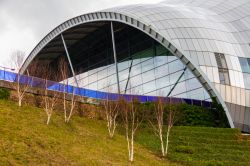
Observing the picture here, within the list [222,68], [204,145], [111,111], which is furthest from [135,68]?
[204,145]

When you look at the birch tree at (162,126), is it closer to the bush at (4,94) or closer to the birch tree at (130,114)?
the birch tree at (130,114)

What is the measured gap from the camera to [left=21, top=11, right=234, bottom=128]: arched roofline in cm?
4512

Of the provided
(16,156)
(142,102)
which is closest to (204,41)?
(142,102)

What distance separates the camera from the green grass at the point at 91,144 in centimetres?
2453

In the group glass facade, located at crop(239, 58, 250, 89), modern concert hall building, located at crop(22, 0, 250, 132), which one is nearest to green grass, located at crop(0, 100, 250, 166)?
modern concert hall building, located at crop(22, 0, 250, 132)

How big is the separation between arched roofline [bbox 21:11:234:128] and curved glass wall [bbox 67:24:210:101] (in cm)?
134

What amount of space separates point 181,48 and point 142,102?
6.39 metres

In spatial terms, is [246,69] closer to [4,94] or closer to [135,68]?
[135,68]

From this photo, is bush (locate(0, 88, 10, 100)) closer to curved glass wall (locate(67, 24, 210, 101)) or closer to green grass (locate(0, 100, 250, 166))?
green grass (locate(0, 100, 250, 166))

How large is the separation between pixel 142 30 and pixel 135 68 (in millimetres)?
6921

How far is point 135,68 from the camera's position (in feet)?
183

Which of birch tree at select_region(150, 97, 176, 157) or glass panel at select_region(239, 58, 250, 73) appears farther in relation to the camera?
glass panel at select_region(239, 58, 250, 73)

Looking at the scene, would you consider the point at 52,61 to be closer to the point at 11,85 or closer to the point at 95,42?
the point at 95,42

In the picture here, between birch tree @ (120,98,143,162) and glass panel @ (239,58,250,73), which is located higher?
glass panel @ (239,58,250,73)
